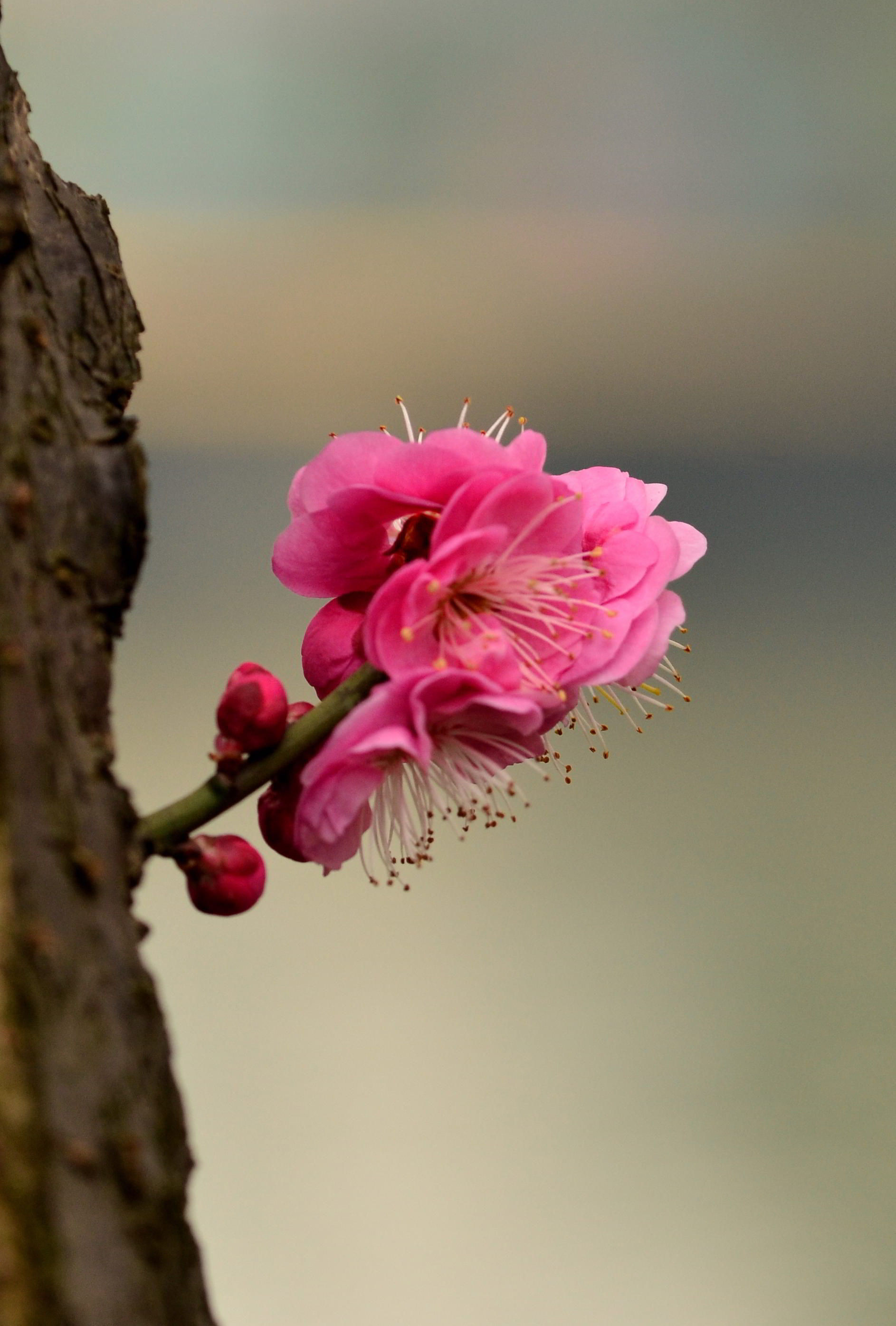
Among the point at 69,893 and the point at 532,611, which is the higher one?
the point at 532,611

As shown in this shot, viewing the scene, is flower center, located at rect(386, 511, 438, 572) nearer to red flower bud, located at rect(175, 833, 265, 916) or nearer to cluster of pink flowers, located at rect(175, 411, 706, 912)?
cluster of pink flowers, located at rect(175, 411, 706, 912)

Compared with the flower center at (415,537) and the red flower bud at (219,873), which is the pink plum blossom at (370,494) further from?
the red flower bud at (219,873)

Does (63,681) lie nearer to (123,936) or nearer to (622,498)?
(123,936)

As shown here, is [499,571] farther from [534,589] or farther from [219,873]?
[219,873]

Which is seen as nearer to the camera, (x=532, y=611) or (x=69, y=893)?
(x=69, y=893)

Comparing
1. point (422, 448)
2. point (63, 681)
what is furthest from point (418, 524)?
point (63, 681)

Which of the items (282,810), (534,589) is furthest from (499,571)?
(282,810)

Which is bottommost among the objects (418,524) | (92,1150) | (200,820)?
(92,1150)
